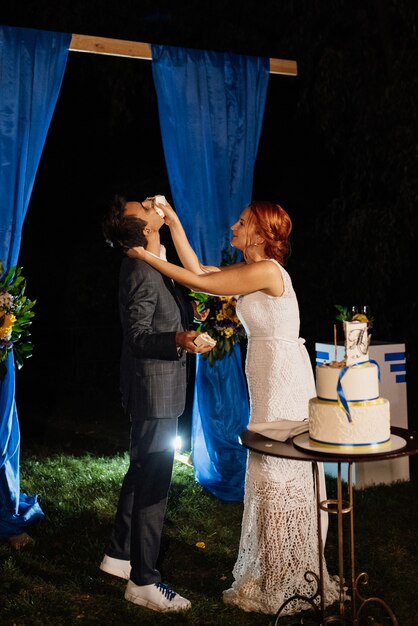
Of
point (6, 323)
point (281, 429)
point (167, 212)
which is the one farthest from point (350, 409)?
point (6, 323)

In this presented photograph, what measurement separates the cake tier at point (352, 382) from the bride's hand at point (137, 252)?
3.26 ft

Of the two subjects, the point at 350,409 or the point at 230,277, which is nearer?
the point at 350,409

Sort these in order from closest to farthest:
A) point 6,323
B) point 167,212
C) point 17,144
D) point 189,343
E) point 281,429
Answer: point 281,429
point 189,343
point 167,212
point 6,323
point 17,144

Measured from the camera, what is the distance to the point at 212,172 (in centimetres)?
557

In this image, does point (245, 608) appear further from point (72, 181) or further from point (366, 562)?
point (72, 181)

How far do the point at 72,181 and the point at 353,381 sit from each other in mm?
9724

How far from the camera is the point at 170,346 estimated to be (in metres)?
3.60

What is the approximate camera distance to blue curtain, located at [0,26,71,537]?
4.83 metres

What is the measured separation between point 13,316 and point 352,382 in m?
2.18

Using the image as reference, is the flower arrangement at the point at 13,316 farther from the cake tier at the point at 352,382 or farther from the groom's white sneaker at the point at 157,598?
the cake tier at the point at 352,382

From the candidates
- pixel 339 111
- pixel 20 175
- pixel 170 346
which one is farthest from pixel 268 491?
pixel 339 111

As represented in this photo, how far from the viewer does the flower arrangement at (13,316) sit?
4.51 m

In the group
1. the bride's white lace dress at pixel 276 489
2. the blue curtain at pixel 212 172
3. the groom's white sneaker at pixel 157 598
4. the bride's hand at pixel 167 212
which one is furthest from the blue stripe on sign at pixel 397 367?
the groom's white sneaker at pixel 157 598

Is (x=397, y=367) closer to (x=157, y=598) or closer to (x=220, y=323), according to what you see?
(x=220, y=323)
